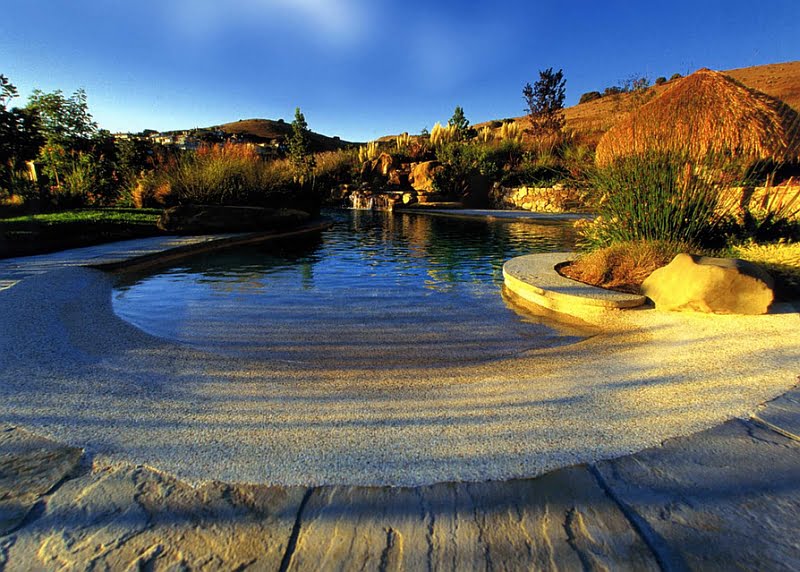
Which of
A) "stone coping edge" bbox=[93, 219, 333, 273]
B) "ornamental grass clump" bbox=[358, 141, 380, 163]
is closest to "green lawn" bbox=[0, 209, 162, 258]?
"stone coping edge" bbox=[93, 219, 333, 273]

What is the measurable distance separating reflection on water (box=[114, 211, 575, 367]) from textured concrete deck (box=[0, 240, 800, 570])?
1.52 metres

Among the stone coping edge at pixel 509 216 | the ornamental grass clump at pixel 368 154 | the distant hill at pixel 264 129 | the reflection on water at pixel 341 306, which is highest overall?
the distant hill at pixel 264 129

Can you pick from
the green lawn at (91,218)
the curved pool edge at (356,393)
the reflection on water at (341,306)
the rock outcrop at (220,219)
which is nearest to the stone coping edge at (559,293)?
the reflection on water at (341,306)

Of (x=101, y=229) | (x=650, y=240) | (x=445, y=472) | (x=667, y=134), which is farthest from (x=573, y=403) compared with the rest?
(x=101, y=229)

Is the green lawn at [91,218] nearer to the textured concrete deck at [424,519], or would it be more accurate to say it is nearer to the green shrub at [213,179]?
the green shrub at [213,179]

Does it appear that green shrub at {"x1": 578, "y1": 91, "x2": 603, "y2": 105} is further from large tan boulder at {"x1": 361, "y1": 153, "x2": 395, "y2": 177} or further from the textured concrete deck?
the textured concrete deck

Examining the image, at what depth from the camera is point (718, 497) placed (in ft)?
4.75

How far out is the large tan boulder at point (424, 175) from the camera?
20.8 metres

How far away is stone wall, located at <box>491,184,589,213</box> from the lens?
52.7 feet

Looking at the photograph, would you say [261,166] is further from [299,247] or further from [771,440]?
[771,440]

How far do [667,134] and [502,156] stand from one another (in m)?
17.3

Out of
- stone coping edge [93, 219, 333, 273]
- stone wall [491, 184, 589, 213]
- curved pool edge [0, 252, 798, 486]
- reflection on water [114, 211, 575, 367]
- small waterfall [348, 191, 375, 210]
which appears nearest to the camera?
curved pool edge [0, 252, 798, 486]

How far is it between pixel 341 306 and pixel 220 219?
6.71m

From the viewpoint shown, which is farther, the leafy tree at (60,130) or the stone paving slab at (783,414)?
the leafy tree at (60,130)
